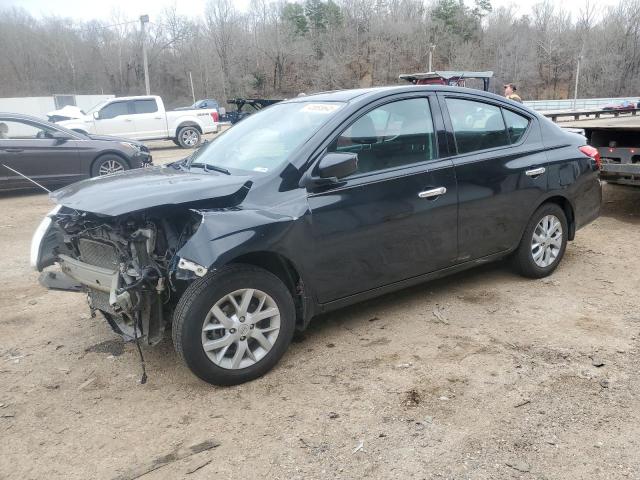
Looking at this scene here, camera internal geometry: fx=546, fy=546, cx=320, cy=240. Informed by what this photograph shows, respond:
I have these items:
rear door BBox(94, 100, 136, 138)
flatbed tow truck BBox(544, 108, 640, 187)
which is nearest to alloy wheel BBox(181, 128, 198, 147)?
rear door BBox(94, 100, 136, 138)

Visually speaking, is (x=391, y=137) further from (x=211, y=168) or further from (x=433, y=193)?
(x=211, y=168)

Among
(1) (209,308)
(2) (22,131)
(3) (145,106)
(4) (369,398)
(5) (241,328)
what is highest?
(3) (145,106)

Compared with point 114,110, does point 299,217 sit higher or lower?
lower

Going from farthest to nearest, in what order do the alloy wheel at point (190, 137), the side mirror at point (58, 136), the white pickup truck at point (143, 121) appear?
the alloy wheel at point (190, 137)
the white pickup truck at point (143, 121)
the side mirror at point (58, 136)

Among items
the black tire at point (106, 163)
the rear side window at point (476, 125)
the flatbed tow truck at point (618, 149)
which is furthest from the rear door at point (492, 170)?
the black tire at point (106, 163)

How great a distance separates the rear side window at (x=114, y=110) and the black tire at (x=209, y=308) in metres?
16.3

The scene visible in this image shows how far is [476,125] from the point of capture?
4398 millimetres

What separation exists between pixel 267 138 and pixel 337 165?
79 centimetres

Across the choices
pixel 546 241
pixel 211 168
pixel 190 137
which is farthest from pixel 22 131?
pixel 546 241

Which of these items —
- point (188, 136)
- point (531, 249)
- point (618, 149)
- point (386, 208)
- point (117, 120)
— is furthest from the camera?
point (188, 136)

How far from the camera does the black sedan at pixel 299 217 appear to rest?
3.15m

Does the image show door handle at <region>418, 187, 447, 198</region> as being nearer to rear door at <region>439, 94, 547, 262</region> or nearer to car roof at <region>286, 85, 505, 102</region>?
rear door at <region>439, 94, 547, 262</region>

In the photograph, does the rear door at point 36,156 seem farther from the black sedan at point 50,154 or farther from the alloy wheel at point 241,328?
the alloy wheel at point 241,328

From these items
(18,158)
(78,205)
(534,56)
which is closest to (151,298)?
(78,205)
